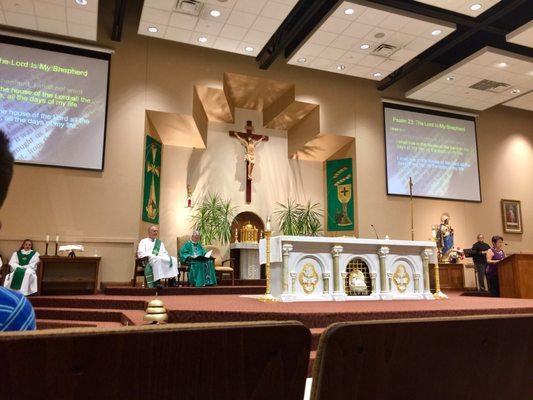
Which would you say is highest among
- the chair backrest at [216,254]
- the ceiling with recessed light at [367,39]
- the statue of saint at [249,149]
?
the ceiling with recessed light at [367,39]

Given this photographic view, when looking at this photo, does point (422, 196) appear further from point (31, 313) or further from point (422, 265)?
point (31, 313)

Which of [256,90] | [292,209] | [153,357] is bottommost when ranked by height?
[153,357]

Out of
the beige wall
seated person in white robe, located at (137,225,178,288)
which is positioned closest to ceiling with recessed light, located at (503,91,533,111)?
the beige wall

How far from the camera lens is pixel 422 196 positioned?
35.7 ft

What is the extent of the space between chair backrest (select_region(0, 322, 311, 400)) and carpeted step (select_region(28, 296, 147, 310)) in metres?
5.42

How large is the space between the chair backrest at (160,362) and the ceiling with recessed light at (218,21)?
23.8ft

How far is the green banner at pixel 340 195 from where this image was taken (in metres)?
10.5

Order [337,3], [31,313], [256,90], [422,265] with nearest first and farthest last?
[31,313] → [422,265] → [337,3] → [256,90]

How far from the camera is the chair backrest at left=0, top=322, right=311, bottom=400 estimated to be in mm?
571

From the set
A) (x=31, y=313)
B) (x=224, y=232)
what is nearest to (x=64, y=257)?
(x=224, y=232)

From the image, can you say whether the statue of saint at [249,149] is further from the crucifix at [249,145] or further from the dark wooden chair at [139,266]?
the dark wooden chair at [139,266]

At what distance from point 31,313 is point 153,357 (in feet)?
1.88

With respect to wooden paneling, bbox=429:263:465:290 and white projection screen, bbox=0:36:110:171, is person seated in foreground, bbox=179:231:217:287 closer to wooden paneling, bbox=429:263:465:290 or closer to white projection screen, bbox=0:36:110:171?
white projection screen, bbox=0:36:110:171

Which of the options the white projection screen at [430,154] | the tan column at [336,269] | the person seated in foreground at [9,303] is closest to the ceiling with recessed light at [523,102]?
the white projection screen at [430,154]
